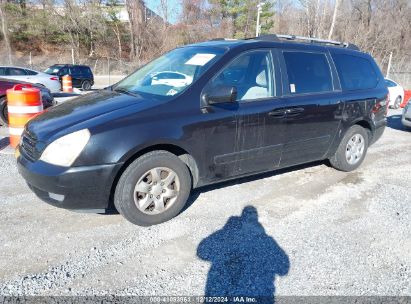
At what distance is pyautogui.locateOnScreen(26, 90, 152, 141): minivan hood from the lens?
313cm

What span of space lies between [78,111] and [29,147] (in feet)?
1.90

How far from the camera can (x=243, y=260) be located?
2912mm

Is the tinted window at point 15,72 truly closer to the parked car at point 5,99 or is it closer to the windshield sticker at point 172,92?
the parked car at point 5,99

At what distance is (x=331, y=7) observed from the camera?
38.0 meters

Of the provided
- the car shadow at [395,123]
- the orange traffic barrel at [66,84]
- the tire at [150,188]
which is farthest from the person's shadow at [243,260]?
the orange traffic barrel at [66,84]

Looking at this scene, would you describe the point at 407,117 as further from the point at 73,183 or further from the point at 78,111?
the point at 73,183

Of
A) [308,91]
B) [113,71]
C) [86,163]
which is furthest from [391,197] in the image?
[113,71]

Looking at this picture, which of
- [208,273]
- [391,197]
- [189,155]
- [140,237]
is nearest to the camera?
[208,273]

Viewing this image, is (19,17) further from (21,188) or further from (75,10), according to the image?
(21,188)

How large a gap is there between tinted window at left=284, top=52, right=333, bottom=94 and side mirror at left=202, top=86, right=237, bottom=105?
1.08 meters

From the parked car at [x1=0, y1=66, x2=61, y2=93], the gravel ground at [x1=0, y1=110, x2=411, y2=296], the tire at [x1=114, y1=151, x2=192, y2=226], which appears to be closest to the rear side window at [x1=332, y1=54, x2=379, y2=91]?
the gravel ground at [x1=0, y1=110, x2=411, y2=296]

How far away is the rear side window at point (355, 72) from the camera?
4777 millimetres

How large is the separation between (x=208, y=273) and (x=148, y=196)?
1.01m

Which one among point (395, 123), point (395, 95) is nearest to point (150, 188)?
point (395, 123)
